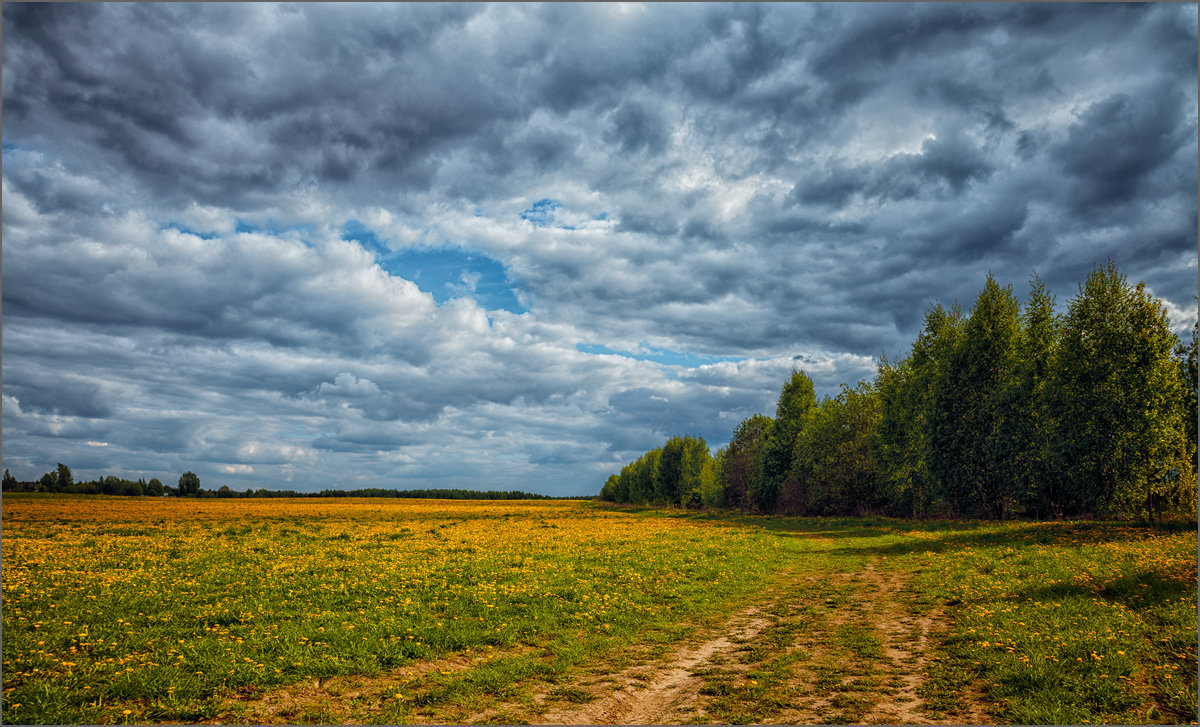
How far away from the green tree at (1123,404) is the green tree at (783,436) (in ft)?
147

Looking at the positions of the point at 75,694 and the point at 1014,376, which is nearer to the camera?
the point at 75,694

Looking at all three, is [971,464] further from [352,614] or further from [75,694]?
[75,694]

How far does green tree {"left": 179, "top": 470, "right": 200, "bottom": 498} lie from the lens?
151125 mm

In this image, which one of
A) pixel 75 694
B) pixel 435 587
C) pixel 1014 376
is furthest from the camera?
pixel 1014 376

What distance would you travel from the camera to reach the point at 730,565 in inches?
1003

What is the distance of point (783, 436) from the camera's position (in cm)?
8175

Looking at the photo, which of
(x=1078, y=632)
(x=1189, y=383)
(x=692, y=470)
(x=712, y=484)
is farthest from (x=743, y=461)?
(x=1078, y=632)

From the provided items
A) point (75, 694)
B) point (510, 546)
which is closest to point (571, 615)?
point (75, 694)

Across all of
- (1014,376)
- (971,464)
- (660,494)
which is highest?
(1014,376)

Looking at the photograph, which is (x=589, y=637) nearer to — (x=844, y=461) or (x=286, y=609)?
(x=286, y=609)

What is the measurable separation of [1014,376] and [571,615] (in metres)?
48.9

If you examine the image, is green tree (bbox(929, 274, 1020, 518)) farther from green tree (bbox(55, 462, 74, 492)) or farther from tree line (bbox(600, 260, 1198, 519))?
green tree (bbox(55, 462, 74, 492))

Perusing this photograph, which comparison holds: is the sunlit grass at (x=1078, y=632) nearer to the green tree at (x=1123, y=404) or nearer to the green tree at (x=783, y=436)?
the green tree at (x=1123, y=404)

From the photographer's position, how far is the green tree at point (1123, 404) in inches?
1256
